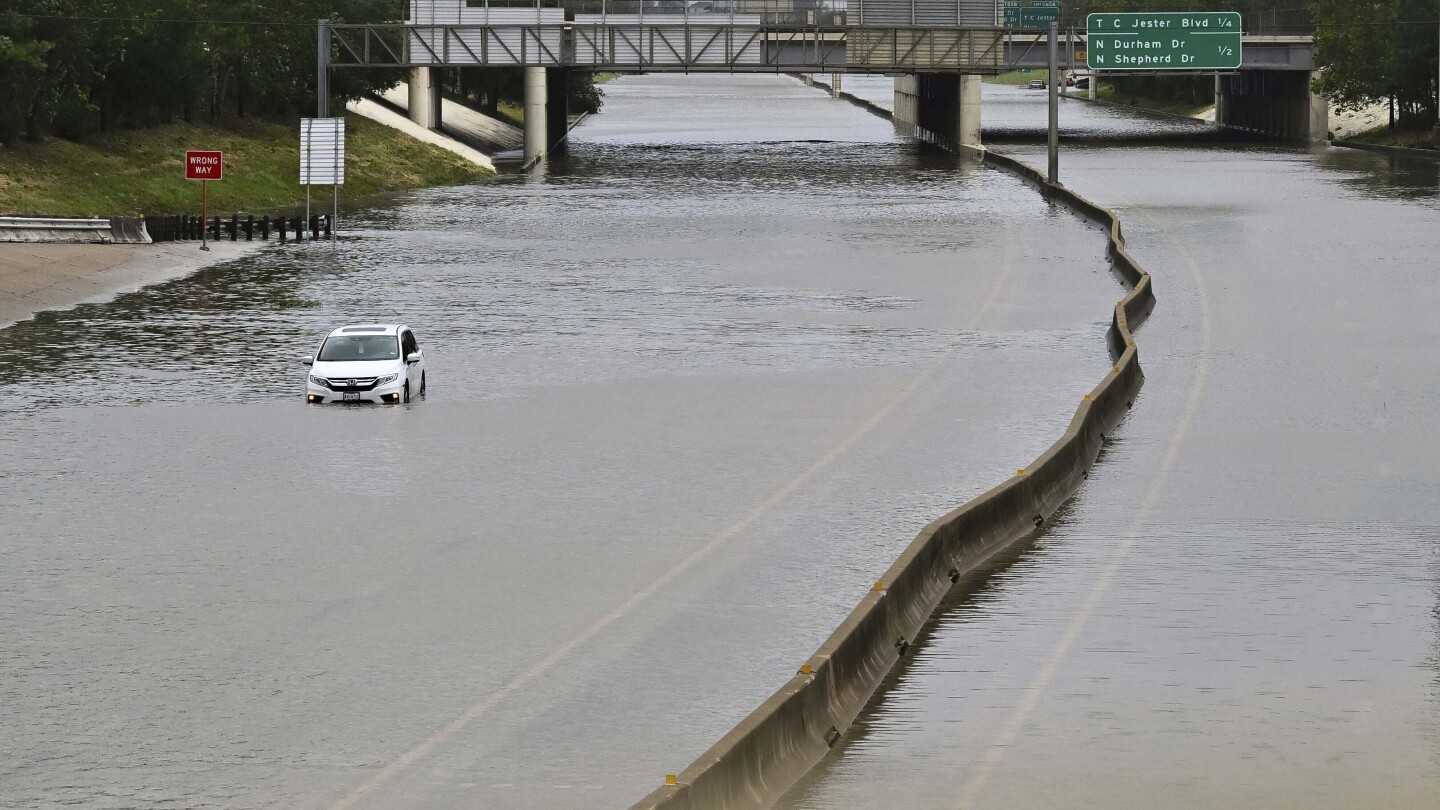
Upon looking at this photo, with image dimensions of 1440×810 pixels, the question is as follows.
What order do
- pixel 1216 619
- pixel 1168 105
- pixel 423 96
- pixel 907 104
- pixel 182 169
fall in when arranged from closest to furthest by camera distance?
1. pixel 1216 619
2. pixel 182 169
3. pixel 423 96
4. pixel 907 104
5. pixel 1168 105

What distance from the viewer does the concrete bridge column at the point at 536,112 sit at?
11181 cm

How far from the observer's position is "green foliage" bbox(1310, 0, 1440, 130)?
379ft

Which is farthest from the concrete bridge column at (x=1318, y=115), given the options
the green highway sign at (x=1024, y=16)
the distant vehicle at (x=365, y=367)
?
Result: the distant vehicle at (x=365, y=367)

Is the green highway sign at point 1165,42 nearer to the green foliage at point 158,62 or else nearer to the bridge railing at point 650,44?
the bridge railing at point 650,44

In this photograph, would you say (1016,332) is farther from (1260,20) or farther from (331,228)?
(1260,20)

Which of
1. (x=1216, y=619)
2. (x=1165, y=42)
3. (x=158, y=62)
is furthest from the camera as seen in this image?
(x=1165, y=42)

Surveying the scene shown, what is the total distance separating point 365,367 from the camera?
3725 centimetres

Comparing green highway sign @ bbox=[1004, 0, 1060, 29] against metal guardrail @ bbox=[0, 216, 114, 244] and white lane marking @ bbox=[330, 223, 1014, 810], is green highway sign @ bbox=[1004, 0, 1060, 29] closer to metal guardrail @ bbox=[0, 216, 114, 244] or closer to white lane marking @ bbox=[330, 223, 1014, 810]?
metal guardrail @ bbox=[0, 216, 114, 244]

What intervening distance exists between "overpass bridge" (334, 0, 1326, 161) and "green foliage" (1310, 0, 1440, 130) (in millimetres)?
4830

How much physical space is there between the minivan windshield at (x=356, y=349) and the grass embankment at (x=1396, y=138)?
8734 cm


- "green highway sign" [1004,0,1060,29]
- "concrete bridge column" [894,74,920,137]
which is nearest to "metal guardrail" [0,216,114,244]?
"concrete bridge column" [894,74,920,137]

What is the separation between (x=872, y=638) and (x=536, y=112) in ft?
317

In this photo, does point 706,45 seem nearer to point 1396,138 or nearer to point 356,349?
point 1396,138

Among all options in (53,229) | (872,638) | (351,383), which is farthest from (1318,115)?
(872,638)
